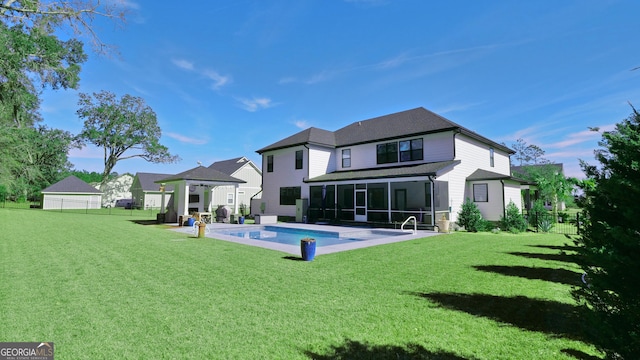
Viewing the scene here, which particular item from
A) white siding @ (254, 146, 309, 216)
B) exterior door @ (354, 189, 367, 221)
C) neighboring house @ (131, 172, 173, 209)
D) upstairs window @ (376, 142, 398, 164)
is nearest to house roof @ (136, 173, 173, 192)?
neighboring house @ (131, 172, 173, 209)

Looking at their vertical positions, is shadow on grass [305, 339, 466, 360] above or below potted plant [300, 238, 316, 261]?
below

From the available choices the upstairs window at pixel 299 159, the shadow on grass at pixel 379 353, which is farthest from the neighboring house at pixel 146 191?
the shadow on grass at pixel 379 353

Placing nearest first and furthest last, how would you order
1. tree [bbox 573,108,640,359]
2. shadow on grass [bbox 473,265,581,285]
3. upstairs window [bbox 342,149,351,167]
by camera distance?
tree [bbox 573,108,640,359]
shadow on grass [bbox 473,265,581,285]
upstairs window [bbox 342,149,351,167]

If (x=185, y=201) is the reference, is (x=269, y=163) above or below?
above

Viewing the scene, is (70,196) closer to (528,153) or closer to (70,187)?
(70,187)

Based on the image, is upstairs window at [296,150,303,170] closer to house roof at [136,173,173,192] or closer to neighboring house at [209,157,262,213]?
neighboring house at [209,157,262,213]

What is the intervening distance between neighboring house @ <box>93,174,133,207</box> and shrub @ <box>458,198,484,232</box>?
59.1 m

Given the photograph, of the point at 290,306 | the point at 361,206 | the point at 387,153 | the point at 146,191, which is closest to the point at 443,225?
the point at 361,206

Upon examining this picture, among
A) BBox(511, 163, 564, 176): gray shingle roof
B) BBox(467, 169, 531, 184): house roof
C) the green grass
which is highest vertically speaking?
BBox(511, 163, 564, 176): gray shingle roof

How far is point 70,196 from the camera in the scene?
4500cm

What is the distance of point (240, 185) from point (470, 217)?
3250 cm

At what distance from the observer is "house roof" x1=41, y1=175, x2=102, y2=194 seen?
43809mm

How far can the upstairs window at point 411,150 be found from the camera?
20.6 metres

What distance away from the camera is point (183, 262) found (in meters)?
8.59
